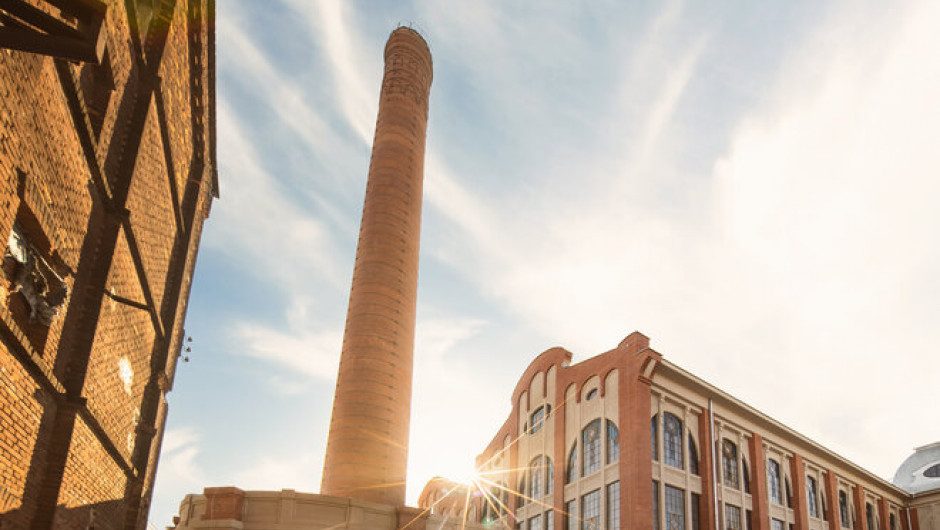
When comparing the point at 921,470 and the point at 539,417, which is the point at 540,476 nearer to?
the point at 539,417

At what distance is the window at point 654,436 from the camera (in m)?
27.2

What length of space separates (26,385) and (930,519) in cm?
4796

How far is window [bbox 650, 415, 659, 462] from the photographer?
27188 millimetres

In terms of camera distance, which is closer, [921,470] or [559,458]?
[559,458]

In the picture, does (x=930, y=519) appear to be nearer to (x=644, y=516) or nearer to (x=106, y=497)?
(x=644, y=516)

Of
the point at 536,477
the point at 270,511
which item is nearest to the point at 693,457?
the point at 536,477

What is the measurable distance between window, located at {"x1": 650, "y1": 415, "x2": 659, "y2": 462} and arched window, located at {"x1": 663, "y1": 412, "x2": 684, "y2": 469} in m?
0.50

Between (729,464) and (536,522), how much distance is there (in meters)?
8.63

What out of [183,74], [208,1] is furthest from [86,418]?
[208,1]

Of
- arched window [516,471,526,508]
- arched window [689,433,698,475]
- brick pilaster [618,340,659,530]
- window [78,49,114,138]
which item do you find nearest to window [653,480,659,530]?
brick pilaster [618,340,659,530]

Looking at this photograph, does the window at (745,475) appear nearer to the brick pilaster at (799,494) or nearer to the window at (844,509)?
the brick pilaster at (799,494)

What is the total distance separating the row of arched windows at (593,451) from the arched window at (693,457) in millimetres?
3272

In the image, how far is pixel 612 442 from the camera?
2827 cm

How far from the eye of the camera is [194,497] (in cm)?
2178
